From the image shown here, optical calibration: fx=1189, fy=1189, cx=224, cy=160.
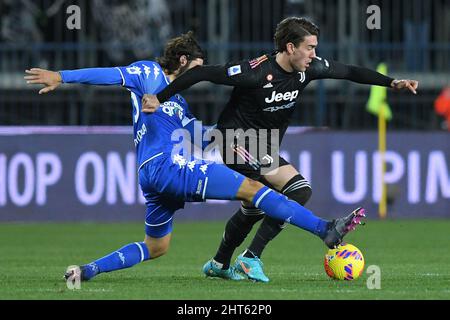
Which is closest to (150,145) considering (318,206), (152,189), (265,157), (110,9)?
(152,189)

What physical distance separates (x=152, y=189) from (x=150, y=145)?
12.8 inches

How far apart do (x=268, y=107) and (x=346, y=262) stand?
1337mm

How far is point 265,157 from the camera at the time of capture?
9.40m

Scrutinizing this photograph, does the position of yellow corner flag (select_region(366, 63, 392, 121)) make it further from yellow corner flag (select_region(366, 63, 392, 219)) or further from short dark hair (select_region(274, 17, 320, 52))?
short dark hair (select_region(274, 17, 320, 52))

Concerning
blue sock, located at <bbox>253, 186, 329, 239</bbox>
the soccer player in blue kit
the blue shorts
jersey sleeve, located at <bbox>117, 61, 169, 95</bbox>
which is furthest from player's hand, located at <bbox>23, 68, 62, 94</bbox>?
blue sock, located at <bbox>253, 186, 329, 239</bbox>

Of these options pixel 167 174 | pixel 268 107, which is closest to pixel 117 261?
pixel 167 174

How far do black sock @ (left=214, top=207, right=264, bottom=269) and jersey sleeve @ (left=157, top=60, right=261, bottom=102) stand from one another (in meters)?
1.10

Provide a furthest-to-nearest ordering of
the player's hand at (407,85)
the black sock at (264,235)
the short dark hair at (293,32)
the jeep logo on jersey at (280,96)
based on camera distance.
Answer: the black sock at (264,235) < the player's hand at (407,85) < the jeep logo on jersey at (280,96) < the short dark hair at (293,32)

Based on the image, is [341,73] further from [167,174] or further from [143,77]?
[167,174]

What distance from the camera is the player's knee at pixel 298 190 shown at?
367 inches

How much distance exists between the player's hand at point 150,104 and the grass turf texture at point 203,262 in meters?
1.29

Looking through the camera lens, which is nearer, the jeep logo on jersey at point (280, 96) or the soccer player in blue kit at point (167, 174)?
the soccer player in blue kit at point (167, 174)

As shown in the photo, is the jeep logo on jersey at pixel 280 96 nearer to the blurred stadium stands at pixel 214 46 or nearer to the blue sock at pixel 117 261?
the blue sock at pixel 117 261

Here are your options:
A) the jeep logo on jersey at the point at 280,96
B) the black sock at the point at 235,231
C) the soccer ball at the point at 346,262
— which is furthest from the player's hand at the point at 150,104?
the soccer ball at the point at 346,262
